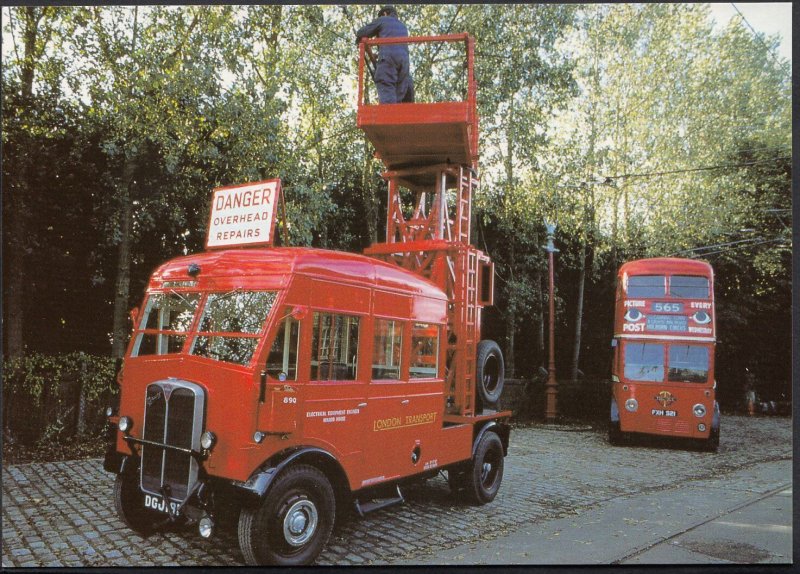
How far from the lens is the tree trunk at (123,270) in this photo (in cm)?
884

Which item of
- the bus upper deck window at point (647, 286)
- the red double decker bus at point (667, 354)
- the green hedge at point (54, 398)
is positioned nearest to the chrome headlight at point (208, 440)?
the green hedge at point (54, 398)

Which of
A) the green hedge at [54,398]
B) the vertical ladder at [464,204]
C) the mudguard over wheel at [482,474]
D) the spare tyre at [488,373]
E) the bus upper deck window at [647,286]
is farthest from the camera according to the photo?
the bus upper deck window at [647,286]

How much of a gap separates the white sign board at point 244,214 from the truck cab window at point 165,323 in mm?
739

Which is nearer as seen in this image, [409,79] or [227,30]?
[409,79]

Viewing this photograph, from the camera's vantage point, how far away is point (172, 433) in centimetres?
Answer: 469

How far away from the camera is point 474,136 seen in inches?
284

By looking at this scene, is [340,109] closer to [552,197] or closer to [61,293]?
[61,293]

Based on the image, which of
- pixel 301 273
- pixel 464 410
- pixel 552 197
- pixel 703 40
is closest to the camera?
pixel 301 273

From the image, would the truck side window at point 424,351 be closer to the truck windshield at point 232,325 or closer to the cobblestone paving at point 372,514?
the cobblestone paving at point 372,514

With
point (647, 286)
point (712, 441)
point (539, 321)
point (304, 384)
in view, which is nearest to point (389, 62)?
point (304, 384)

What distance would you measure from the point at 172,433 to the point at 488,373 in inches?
155

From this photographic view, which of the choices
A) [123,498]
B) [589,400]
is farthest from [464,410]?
[589,400]

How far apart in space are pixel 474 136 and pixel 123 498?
5107mm

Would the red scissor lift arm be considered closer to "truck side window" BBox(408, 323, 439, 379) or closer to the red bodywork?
"truck side window" BBox(408, 323, 439, 379)
